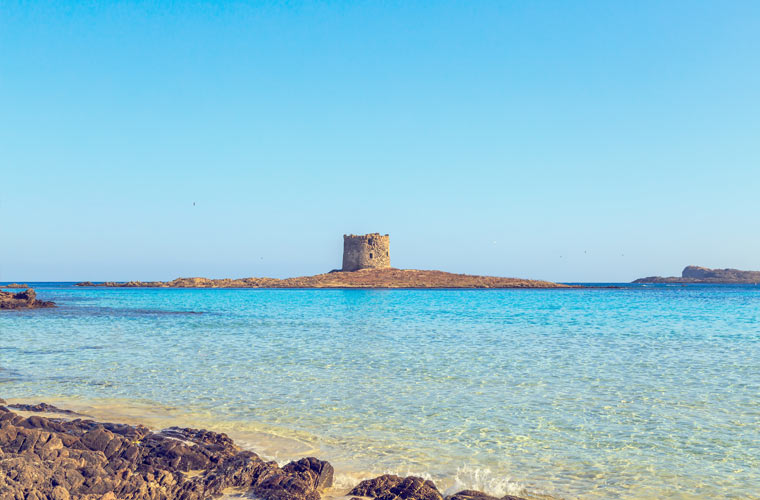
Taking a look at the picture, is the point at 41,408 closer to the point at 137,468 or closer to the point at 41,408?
the point at 41,408

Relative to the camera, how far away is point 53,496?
5176mm

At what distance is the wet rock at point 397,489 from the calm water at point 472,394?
545 mm

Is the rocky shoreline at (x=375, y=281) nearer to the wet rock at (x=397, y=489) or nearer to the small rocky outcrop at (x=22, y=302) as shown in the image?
the small rocky outcrop at (x=22, y=302)

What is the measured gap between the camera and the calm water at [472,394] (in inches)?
263

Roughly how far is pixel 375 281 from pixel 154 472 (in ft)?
242

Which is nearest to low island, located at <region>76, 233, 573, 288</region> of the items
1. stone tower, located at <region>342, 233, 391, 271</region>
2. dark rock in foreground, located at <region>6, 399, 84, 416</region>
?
stone tower, located at <region>342, 233, 391, 271</region>

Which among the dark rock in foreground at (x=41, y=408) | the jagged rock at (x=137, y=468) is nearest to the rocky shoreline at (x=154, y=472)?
the jagged rock at (x=137, y=468)

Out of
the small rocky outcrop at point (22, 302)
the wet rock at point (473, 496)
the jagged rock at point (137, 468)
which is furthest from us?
the small rocky outcrop at point (22, 302)

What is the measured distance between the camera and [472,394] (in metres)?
10.2

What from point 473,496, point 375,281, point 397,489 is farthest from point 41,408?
point 375,281

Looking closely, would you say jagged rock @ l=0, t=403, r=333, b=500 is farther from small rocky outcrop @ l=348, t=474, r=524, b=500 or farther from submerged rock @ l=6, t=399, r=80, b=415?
submerged rock @ l=6, t=399, r=80, b=415

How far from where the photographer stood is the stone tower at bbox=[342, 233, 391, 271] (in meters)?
83.5

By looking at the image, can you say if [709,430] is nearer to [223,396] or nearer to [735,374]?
[735,374]

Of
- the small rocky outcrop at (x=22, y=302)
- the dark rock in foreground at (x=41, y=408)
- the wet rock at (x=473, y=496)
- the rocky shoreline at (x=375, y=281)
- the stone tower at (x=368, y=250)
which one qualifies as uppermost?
the stone tower at (x=368, y=250)
